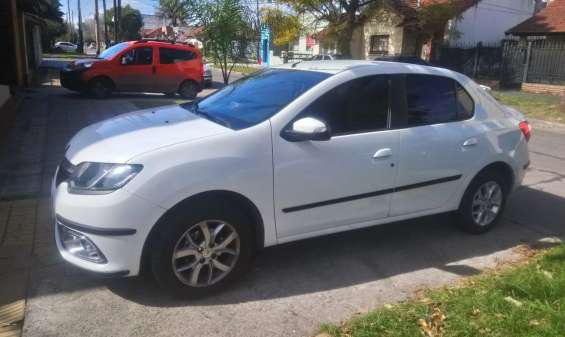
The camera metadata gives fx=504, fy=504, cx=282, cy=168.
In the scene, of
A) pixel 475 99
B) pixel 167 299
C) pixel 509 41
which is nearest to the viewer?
pixel 167 299

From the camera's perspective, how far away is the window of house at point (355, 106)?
391 cm

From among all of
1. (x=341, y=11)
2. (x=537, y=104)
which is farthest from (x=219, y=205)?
(x=341, y=11)

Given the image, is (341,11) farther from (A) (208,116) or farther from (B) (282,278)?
(B) (282,278)

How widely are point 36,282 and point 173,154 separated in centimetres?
149

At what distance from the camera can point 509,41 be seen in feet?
78.2

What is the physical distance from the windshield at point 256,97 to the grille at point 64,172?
1.11 metres

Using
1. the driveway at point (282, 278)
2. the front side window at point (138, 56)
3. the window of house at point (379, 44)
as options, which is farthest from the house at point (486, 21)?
the driveway at point (282, 278)

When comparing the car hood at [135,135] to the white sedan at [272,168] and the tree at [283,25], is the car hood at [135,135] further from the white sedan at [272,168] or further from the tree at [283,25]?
the tree at [283,25]

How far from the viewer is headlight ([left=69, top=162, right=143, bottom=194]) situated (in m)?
3.20

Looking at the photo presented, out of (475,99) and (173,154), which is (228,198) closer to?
(173,154)

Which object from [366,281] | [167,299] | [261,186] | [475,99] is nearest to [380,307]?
[366,281]

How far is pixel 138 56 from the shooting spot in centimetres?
1555

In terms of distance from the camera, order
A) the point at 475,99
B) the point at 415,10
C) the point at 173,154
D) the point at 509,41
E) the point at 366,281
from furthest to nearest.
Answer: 1. the point at 415,10
2. the point at 509,41
3. the point at 475,99
4. the point at 366,281
5. the point at 173,154

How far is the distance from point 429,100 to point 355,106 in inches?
34.2
